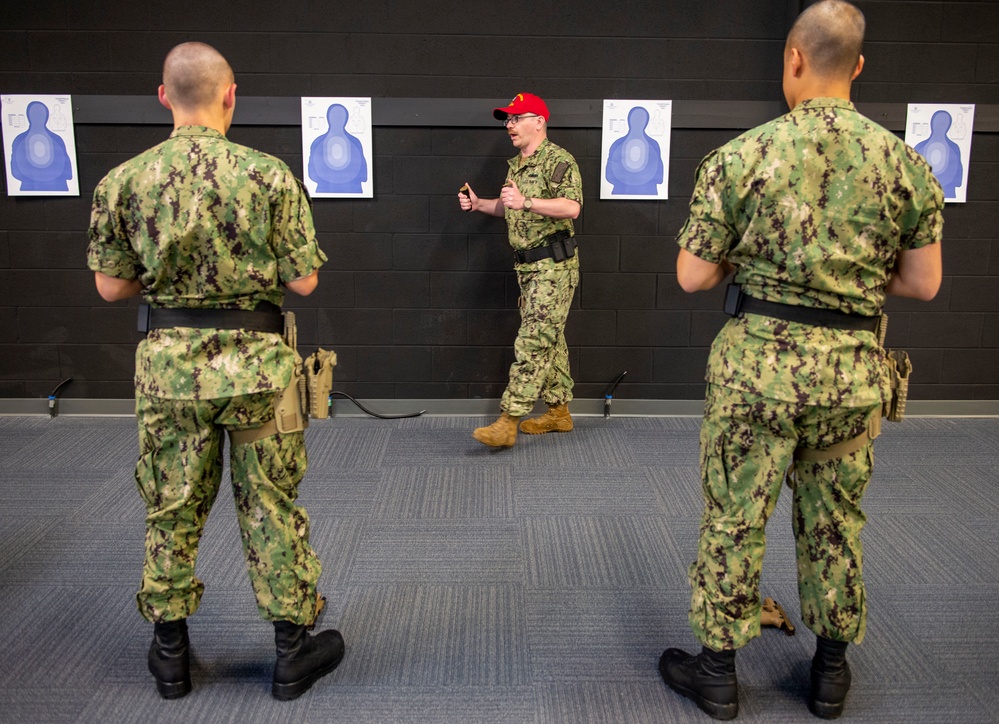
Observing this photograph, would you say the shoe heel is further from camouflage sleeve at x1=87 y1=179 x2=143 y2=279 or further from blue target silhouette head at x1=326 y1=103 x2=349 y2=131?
blue target silhouette head at x1=326 y1=103 x2=349 y2=131

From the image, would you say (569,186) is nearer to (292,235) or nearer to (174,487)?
(292,235)

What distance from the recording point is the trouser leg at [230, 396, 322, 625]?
1.88 meters

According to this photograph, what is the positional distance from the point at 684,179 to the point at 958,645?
8.27 feet

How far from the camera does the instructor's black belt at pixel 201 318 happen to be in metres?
1.81

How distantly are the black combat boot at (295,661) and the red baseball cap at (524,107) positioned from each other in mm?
2420

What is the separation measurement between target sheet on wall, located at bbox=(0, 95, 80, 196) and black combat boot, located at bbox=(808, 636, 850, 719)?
12.7 feet

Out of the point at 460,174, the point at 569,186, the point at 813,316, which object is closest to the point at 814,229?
the point at 813,316

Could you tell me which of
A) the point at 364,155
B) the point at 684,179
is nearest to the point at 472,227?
the point at 364,155

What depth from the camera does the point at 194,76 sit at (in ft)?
5.71

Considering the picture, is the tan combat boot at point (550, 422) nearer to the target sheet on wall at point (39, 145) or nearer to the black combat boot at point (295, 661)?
the black combat boot at point (295, 661)

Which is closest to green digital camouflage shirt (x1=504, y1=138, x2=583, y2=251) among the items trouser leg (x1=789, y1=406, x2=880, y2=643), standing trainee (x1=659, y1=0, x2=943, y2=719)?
standing trainee (x1=659, y1=0, x2=943, y2=719)

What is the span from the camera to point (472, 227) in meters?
4.05

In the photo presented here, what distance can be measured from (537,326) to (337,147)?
1369mm

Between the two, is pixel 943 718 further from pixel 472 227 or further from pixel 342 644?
pixel 472 227
